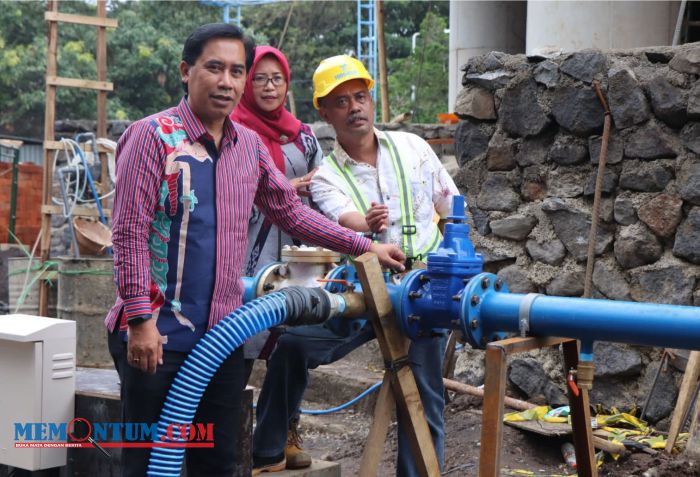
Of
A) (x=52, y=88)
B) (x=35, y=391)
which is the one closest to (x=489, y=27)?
(x=52, y=88)

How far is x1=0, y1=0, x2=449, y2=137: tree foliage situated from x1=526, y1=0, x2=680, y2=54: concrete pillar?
12928 millimetres

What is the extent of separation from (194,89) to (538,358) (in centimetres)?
295

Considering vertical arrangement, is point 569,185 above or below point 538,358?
above

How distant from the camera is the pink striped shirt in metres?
2.58

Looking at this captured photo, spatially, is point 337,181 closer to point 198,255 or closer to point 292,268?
point 292,268

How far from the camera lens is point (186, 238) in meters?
2.69

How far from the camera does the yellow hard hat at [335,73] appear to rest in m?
3.41

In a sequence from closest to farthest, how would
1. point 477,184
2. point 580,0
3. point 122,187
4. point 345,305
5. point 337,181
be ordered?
Result: point 122,187 < point 345,305 < point 337,181 < point 477,184 < point 580,0

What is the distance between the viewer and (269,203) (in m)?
3.07

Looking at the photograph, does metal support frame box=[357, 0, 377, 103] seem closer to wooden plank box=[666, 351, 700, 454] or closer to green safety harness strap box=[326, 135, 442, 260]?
wooden plank box=[666, 351, 700, 454]

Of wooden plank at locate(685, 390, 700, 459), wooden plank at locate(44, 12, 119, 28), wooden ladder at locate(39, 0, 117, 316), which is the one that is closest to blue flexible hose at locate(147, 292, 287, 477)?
A: wooden plank at locate(685, 390, 700, 459)

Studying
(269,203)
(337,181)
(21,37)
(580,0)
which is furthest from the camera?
(21,37)

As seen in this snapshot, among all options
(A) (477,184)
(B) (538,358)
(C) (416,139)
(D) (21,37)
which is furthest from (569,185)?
(D) (21,37)

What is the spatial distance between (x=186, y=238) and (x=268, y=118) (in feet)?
4.50
